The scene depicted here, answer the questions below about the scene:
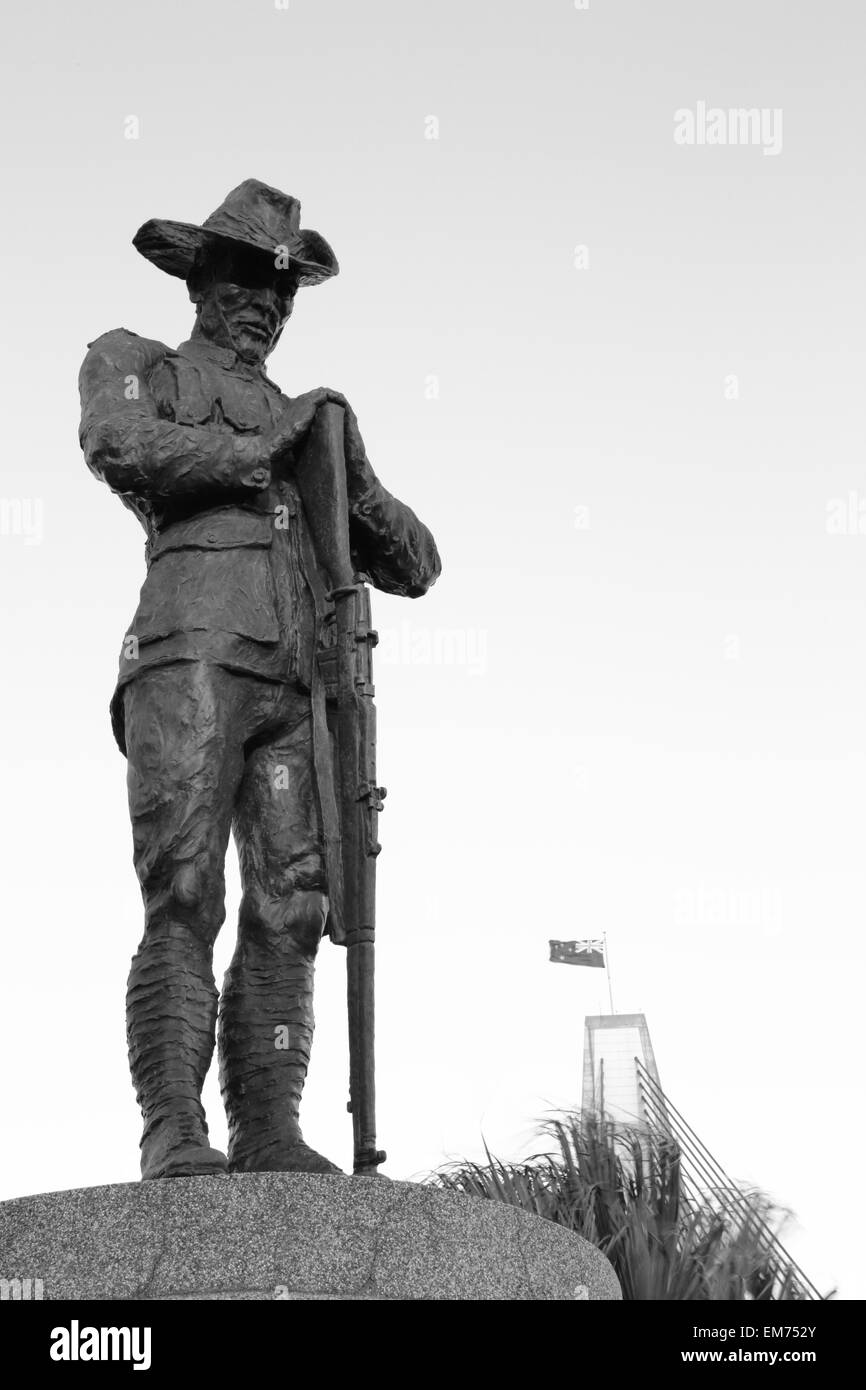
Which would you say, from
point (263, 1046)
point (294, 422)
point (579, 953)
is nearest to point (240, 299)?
point (294, 422)

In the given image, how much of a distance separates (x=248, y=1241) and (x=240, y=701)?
189 cm

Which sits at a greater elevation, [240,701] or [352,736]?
[240,701]

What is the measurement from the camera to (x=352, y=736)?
19.6ft

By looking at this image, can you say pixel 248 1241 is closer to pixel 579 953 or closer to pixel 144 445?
pixel 144 445

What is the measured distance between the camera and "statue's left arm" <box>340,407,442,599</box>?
21.0 ft

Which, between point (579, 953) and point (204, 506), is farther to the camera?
point (579, 953)

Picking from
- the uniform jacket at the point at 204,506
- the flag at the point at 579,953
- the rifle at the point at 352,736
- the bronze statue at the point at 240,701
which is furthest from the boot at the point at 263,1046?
the flag at the point at 579,953

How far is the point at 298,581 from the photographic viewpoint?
245 inches

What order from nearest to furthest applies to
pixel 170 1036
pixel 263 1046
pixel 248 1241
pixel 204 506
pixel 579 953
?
pixel 248 1241 < pixel 170 1036 < pixel 263 1046 < pixel 204 506 < pixel 579 953

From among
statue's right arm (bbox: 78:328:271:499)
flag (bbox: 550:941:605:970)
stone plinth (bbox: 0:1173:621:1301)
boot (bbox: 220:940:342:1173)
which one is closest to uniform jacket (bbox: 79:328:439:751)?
statue's right arm (bbox: 78:328:271:499)

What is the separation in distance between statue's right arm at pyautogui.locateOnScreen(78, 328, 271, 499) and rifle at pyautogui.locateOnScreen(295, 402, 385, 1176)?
237 mm

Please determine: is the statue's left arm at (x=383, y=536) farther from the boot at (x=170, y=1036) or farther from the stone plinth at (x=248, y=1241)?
the stone plinth at (x=248, y=1241)

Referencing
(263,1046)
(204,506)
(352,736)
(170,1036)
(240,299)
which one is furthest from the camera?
(240,299)
